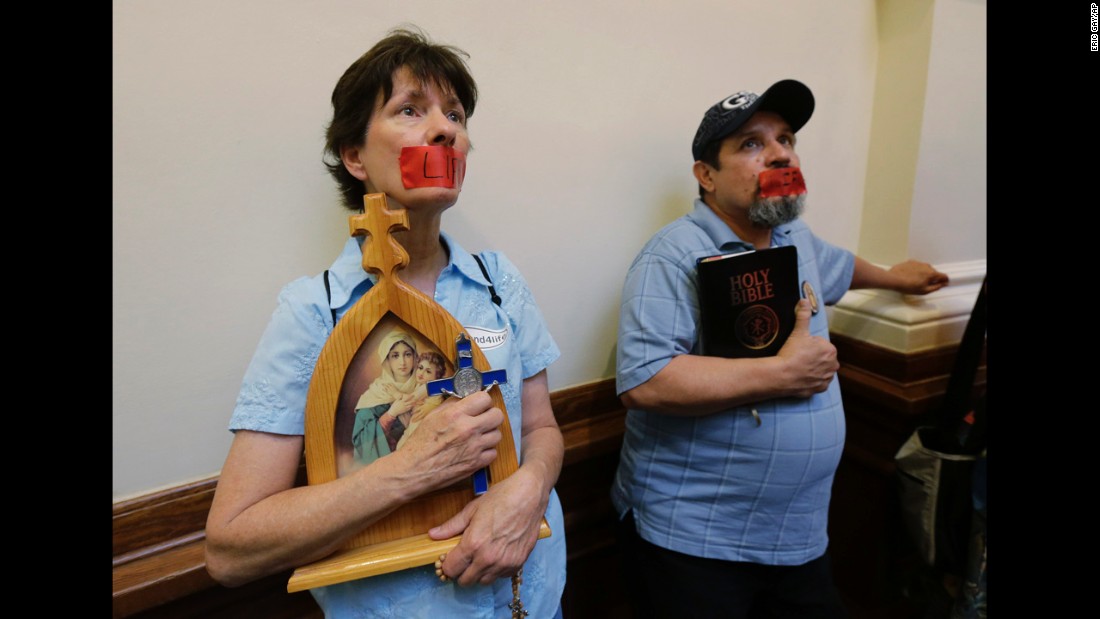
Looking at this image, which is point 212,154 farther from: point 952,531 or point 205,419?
point 952,531

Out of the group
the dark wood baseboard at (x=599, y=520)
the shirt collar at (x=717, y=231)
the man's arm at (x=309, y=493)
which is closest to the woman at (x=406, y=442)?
the man's arm at (x=309, y=493)

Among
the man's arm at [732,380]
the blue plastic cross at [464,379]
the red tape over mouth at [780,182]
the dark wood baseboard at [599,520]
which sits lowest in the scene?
the dark wood baseboard at [599,520]

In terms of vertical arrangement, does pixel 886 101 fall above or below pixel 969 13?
below

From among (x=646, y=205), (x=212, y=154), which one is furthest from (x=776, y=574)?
(x=212, y=154)

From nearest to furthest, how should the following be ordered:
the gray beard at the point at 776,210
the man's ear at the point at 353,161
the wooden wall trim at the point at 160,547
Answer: the man's ear at the point at 353,161 < the wooden wall trim at the point at 160,547 < the gray beard at the point at 776,210

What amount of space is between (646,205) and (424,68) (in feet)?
2.37

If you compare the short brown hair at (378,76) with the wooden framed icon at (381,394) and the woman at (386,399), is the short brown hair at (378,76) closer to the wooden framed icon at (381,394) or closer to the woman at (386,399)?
the wooden framed icon at (381,394)

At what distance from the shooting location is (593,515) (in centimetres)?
134

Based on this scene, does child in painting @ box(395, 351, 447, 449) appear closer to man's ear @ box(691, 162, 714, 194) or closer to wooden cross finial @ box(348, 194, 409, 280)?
wooden cross finial @ box(348, 194, 409, 280)

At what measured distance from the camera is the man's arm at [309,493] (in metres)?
0.62

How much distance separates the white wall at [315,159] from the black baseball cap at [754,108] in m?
0.18

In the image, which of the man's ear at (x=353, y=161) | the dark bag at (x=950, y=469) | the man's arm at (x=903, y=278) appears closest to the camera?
the man's ear at (x=353, y=161)

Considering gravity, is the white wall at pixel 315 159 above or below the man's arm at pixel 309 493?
above

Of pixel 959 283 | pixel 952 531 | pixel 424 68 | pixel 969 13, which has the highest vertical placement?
pixel 969 13
